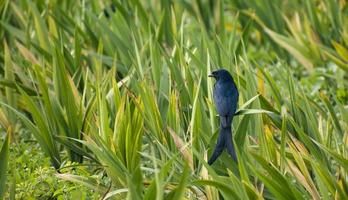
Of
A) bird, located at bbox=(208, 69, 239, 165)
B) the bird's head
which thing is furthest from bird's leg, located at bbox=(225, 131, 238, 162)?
A: the bird's head

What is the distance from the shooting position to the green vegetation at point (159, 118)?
8.93 ft

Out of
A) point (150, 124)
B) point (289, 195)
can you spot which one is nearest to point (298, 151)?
point (289, 195)

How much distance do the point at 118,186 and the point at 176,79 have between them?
604 millimetres

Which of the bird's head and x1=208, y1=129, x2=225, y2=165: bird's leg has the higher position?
the bird's head

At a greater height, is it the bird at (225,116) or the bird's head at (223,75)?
the bird's head at (223,75)

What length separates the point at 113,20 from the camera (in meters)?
4.37

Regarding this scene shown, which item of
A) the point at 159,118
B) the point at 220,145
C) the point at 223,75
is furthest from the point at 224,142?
the point at 159,118

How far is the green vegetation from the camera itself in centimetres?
272

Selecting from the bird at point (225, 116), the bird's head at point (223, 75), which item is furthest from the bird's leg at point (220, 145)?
the bird's head at point (223, 75)

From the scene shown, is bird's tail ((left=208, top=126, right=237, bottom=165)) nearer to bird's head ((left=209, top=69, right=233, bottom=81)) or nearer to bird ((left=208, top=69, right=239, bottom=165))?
bird ((left=208, top=69, right=239, bottom=165))

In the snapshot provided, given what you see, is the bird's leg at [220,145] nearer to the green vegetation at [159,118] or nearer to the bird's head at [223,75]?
the green vegetation at [159,118]

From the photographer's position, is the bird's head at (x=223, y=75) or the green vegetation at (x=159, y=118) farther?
the bird's head at (x=223, y=75)

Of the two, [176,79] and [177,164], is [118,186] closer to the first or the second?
[177,164]

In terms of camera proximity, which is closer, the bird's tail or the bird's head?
the bird's tail
